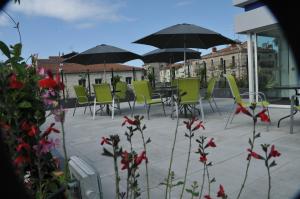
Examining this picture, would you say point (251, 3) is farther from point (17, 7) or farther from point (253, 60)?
point (17, 7)

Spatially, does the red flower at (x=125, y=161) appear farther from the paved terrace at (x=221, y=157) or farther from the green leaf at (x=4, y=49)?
the paved terrace at (x=221, y=157)

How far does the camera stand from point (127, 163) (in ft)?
3.72

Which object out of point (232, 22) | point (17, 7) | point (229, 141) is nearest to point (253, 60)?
point (232, 22)

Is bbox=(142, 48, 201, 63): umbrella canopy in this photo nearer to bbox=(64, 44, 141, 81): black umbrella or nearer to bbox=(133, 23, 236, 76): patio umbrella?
bbox=(64, 44, 141, 81): black umbrella

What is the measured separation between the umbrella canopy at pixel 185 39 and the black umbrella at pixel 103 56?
4.89ft

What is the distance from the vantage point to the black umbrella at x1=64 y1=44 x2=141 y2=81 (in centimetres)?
842

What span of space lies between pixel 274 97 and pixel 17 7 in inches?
332

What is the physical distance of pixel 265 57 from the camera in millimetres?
9266

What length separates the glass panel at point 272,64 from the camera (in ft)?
29.8

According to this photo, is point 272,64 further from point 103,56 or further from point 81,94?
point 81,94

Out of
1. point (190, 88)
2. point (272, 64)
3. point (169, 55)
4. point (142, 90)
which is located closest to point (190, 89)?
A: point (190, 88)

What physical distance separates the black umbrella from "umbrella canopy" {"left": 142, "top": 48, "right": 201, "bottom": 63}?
1.21m

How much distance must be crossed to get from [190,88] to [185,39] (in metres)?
1.75

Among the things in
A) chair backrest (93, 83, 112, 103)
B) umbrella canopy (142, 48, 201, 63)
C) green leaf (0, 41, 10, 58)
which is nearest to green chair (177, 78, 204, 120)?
chair backrest (93, 83, 112, 103)
